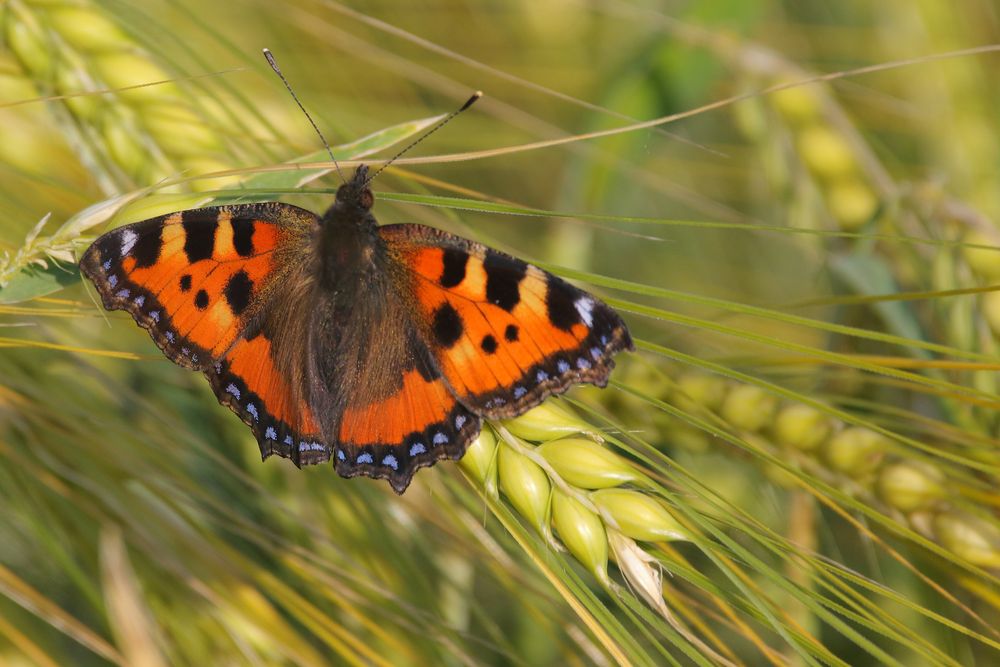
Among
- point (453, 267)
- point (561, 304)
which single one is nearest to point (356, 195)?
point (453, 267)

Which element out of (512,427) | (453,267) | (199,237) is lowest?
(512,427)

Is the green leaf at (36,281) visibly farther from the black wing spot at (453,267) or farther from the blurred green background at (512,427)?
the black wing spot at (453,267)

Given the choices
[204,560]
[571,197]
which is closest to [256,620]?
[204,560]

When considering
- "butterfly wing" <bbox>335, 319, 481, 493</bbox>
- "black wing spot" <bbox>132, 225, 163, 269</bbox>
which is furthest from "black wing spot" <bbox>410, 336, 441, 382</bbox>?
"black wing spot" <bbox>132, 225, 163, 269</bbox>

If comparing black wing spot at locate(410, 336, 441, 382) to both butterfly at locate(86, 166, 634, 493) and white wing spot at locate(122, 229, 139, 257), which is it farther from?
white wing spot at locate(122, 229, 139, 257)

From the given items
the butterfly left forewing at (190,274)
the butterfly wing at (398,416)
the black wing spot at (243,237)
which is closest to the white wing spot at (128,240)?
the butterfly left forewing at (190,274)

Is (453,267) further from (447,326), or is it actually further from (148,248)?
(148,248)
